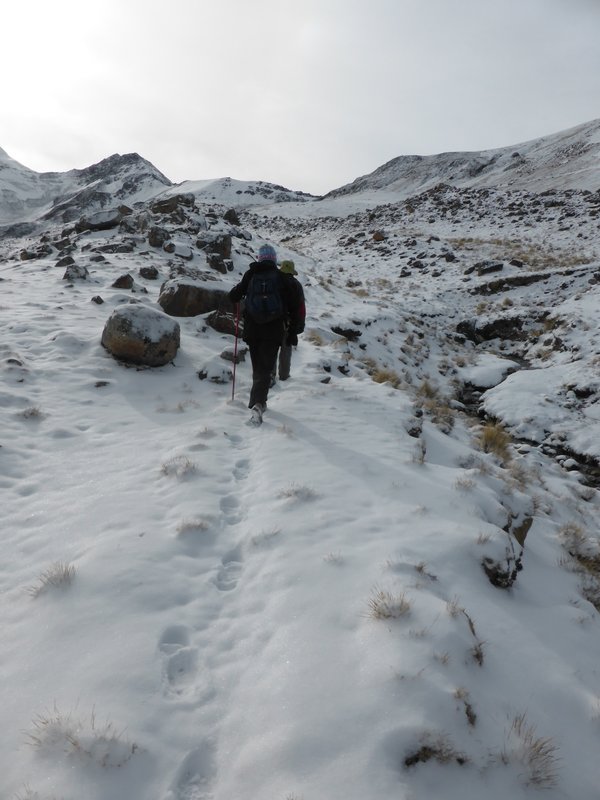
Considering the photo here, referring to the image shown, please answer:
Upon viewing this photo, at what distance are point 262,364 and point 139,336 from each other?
3145 millimetres

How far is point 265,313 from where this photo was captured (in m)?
6.62

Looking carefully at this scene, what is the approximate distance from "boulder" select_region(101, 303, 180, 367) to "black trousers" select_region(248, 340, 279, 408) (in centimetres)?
273

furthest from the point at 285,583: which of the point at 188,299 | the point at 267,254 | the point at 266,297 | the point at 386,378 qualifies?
the point at 188,299

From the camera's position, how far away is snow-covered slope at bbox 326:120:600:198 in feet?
179

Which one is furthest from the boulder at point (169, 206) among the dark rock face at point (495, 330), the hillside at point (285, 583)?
the dark rock face at point (495, 330)

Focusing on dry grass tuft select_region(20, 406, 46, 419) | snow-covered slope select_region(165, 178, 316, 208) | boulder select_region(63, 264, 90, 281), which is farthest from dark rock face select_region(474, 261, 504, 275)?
snow-covered slope select_region(165, 178, 316, 208)

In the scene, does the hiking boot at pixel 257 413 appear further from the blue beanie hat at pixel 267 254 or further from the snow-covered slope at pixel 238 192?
the snow-covered slope at pixel 238 192

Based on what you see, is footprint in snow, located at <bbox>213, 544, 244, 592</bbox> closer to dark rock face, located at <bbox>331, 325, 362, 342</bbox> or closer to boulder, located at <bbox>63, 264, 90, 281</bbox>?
dark rock face, located at <bbox>331, 325, 362, 342</bbox>

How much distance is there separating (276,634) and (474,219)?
46897mm

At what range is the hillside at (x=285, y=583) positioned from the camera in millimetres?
2264

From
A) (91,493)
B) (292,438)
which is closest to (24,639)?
(91,493)

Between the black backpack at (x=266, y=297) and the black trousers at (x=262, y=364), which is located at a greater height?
the black backpack at (x=266, y=297)

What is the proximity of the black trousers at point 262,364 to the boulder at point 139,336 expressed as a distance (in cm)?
273

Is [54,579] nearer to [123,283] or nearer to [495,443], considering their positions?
[495,443]
